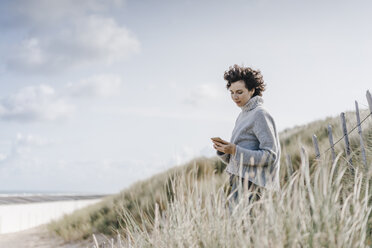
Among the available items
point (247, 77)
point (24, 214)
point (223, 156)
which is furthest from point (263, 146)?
point (24, 214)

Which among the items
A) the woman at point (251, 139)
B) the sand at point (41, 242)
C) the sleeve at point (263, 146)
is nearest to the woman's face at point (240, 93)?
the woman at point (251, 139)

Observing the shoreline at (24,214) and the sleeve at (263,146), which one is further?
the shoreline at (24,214)

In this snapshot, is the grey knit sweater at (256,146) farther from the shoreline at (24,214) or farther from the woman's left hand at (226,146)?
the shoreline at (24,214)

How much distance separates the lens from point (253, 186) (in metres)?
2.48

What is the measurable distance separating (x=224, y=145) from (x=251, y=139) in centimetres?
25

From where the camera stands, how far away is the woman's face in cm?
257

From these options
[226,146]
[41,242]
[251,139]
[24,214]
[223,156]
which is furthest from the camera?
[24,214]

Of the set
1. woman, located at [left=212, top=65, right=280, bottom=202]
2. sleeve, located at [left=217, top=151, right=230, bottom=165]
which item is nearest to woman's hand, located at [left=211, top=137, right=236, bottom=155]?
woman, located at [left=212, top=65, right=280, bottom=202]

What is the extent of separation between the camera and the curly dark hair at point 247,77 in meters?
2.57

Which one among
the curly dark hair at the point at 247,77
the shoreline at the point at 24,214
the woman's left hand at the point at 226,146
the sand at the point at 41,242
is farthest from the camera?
the shoreline at the point at 24,214

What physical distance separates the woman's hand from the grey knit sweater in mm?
29

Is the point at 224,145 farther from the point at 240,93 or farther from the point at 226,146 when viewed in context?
the point at 240,93

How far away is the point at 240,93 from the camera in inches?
101

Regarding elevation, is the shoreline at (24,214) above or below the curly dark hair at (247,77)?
below
